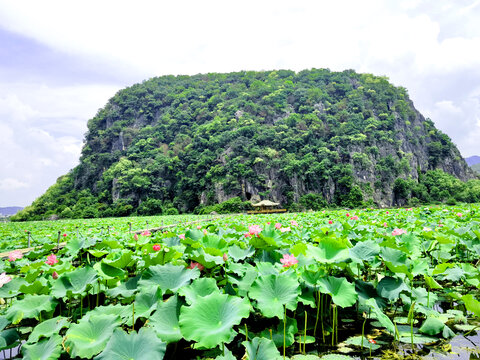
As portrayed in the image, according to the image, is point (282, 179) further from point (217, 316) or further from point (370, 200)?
point (217, 316)

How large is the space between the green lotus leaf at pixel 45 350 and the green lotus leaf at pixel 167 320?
0.47 meters

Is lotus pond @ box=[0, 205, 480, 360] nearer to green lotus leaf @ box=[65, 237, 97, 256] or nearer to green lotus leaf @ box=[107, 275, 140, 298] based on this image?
green lotus leaf @ box=[107, 275, 140, 298]

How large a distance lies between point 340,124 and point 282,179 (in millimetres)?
16630

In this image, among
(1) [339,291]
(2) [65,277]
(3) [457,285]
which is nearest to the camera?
(1) [339,291]

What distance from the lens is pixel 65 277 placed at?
1.88m

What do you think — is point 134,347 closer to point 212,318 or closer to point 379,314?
point 212,318

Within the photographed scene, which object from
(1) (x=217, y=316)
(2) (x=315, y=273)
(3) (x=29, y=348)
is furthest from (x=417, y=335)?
(3) (x=29, y=348)

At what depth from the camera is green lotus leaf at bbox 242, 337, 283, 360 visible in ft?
3.95

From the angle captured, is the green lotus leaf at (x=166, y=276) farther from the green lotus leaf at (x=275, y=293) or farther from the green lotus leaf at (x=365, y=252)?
the green lotus leaf at (x=365, y=252)

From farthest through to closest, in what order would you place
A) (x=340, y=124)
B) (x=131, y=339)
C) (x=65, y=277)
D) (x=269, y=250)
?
(x=340, y=124)
(x=269, y=250)
(x=65, y=277)
(x=131, y=339)

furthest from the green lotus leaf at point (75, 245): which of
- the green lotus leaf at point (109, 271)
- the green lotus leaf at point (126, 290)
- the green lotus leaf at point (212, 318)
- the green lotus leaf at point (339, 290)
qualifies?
the green lotus leaf at point (339, 290)

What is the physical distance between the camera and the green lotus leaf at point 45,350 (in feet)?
4.27

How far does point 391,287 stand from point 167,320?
147cm

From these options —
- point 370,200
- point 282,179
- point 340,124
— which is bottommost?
point 370,200
